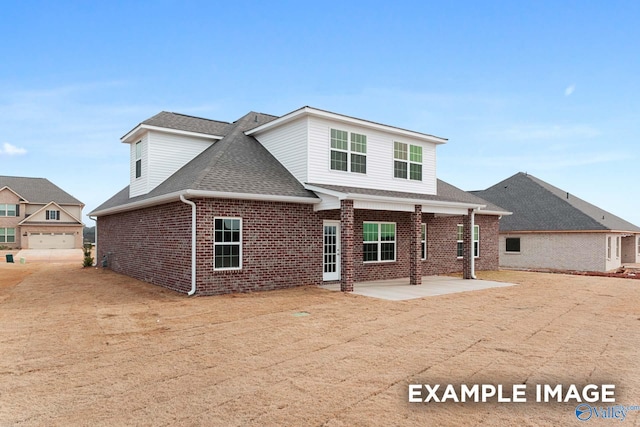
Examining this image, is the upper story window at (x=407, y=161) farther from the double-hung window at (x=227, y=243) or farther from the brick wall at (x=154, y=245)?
the brick wall at (x=154, y=245)

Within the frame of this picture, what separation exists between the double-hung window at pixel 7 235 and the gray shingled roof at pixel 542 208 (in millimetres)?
47854

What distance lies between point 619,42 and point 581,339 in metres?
12.7

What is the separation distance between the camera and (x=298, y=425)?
4.00m

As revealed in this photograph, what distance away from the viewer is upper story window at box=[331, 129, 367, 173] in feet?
49.4

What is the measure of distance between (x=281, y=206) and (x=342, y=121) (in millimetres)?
4032

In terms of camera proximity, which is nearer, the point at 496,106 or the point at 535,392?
the point at 535,392

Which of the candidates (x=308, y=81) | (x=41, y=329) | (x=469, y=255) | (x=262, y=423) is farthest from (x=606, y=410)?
(x=308, y=81)

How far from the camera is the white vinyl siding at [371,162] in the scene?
47.7 feet

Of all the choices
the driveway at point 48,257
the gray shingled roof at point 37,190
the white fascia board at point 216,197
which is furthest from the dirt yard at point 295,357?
the gray shingled roof at point 37,190

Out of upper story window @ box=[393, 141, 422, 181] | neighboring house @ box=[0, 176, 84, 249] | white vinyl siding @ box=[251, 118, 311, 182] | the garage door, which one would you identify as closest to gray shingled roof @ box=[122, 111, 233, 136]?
white vinyl siding @ box=[251, 118, 311, 182]

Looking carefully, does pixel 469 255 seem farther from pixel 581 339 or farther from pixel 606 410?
pixel 606 410

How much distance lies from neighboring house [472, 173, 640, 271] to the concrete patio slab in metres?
11.7

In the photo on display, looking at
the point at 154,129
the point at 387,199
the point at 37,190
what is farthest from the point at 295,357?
the point at 37,190

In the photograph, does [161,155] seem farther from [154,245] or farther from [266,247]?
[266,247]
